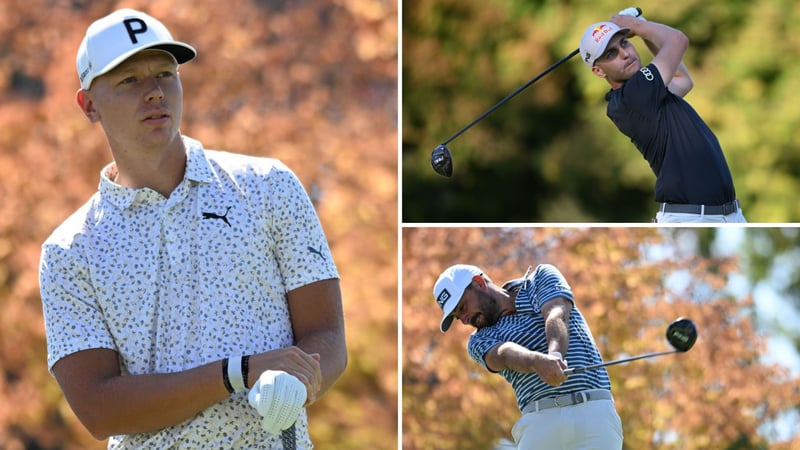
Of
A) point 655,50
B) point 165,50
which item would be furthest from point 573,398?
point 165,50

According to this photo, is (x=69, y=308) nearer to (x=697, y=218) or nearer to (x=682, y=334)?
(x=682, y=334)

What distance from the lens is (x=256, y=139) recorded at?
6.41 meters

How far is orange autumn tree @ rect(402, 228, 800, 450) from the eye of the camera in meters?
6.30

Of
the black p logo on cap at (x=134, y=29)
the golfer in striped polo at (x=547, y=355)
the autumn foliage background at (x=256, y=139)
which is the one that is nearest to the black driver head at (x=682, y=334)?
the golfer in striped polo at (x=547, y=355)

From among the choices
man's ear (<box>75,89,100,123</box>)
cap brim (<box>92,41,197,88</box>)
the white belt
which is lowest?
the white belt

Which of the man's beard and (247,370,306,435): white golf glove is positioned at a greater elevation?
the man's beard

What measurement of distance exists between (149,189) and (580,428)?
4.42 ft

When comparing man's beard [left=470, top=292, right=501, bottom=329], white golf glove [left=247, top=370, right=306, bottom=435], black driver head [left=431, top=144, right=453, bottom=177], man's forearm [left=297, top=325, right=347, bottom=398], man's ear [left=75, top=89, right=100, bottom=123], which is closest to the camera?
white golf glove [left=247, top=370, right=306, bottom=435]

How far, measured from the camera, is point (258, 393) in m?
2.39

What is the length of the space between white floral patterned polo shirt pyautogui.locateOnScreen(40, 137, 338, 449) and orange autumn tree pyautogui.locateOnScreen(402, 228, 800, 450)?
12.4 ft

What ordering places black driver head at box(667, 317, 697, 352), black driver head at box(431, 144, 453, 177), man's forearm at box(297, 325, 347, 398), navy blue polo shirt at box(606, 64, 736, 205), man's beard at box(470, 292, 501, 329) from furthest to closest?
1. black driver head at box(431, 144, 453, 177)
2. navy blue polo shirt at box(606, 64, 736, 205)
3. man's beard at box(470, 292, 501, 329)
4. black driver head at box(667, 317, 697, 352)
5. man's forearm at box(297, 325, 347, 398)

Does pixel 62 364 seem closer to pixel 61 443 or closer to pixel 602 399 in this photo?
pixel 602 399

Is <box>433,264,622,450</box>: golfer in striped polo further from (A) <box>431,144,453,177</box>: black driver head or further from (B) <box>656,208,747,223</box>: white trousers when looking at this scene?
(A) <box>431,144,453,177</box>: black driver head

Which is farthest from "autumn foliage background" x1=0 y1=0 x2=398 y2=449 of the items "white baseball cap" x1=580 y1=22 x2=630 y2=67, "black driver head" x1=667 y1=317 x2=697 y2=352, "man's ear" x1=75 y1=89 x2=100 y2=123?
"man's ear" x1=75 y1=89 x2=100 y2=123
